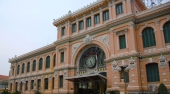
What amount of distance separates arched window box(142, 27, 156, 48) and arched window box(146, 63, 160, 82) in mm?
2484

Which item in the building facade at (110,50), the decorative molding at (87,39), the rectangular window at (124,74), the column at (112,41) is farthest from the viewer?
the decorative molding at (87,39)

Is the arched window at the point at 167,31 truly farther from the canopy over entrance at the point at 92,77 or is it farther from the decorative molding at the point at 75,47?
the decorative molding at the point at 75,47

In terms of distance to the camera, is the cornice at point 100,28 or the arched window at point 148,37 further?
the cornice at point 100,28

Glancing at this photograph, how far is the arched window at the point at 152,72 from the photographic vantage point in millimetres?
19152

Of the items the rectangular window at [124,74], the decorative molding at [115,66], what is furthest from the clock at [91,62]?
the rectangular window at [124,74]

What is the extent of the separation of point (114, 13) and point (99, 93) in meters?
11.4

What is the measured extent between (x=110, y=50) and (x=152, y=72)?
5.93 m

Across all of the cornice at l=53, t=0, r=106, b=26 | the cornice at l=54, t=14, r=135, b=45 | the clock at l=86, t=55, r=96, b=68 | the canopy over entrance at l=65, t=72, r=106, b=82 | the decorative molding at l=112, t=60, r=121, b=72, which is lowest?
the canopy over entrance at l=65, t=72, r=106, b=82

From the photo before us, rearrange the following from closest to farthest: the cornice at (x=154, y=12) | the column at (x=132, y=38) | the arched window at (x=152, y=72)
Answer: the arched window at (x=152, y=72)
the cornice at (x=154, y=12)
the column at (x=132, y=38)

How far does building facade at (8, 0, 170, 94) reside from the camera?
19.5 meters

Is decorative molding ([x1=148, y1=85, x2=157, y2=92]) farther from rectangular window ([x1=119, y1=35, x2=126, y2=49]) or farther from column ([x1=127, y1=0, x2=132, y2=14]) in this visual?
column ([x1=127, y1=0, x2=132, y2=14])

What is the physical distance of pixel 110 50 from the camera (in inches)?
893

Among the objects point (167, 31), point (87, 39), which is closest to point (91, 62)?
point (87, 39)

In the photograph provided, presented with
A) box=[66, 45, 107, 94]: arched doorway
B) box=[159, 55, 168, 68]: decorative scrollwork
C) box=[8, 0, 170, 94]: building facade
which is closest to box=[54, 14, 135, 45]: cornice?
box=[8, 0, 170, 94]: building facade
